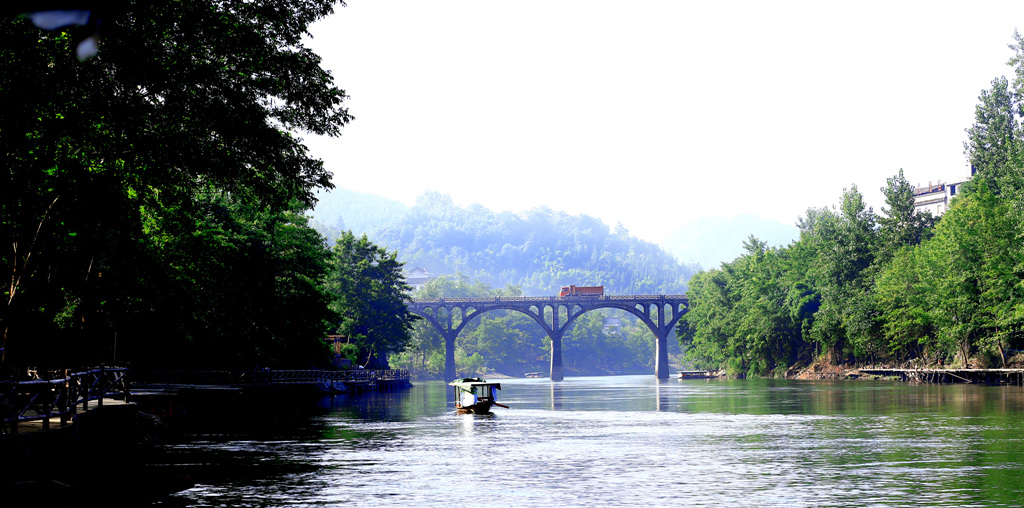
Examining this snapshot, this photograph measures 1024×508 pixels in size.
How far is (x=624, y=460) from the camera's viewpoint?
25.0 meters

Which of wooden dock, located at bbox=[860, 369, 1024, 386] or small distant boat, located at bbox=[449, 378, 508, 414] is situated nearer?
small distant boat, located at bbox=[449, 378, 508, 414]

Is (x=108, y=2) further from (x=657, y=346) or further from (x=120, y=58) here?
(x=657, y=346)

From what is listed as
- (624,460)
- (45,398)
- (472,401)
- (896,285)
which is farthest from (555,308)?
(45,398)

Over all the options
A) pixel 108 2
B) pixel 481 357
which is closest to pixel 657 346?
pixel 481 357

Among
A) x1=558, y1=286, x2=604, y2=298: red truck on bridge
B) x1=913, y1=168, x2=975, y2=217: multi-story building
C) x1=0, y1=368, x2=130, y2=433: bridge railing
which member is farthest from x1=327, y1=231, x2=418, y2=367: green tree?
x1=913, y1=168, x2=975, y2=217: multi-story building

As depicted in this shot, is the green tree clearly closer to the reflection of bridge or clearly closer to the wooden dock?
the wooden dock

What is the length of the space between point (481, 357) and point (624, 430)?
15101 cm

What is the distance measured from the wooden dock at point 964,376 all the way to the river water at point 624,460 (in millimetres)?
30711

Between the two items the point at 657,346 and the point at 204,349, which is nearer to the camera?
the point at 204,349

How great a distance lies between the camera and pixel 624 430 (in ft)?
119

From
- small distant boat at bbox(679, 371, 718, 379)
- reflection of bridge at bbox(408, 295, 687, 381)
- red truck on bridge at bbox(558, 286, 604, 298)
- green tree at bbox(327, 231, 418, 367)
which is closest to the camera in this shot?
green tree at bbox(327, 231, 418, 367)

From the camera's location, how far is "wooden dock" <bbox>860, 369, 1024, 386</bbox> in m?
71.8

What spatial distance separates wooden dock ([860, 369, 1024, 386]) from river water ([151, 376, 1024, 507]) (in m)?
30.7

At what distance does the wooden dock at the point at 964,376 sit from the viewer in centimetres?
7175
